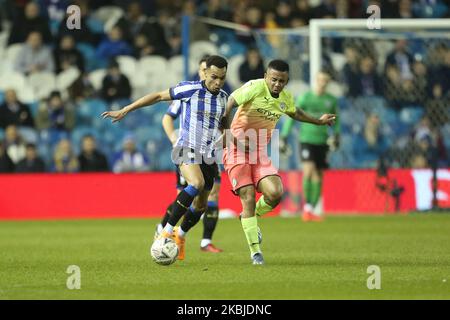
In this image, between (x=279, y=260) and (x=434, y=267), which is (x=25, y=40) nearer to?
(x=279, y=260)

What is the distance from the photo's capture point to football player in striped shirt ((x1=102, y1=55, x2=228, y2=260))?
33.8 feet

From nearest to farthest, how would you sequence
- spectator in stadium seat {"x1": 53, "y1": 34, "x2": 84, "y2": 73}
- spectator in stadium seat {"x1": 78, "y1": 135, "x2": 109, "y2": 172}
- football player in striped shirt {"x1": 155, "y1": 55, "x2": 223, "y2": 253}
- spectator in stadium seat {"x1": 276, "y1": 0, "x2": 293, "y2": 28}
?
football player in striped shirt {"x1": 155, "y1": 55, "x2": 223, "y2": 253}, spectator in stadium seat {"x1": 78, "y1": 135, "x2": 109, "y2": 172}, spectator in stadium seat {"x1": 53, "y1": 34, "x2": 84, "y2": 73}, spectator in stadium seat {"x1": 276, "y1": 0, "x2": 293, "y2": 28}

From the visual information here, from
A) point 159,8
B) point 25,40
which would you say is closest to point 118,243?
point 25,40

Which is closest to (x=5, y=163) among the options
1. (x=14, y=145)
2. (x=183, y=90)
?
(x=14, y=145)

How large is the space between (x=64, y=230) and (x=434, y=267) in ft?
24.3

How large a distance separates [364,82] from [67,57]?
5.89 metres

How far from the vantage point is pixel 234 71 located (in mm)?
21281

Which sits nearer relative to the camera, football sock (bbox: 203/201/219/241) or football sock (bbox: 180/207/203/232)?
football sock (bbox: 180/207/203/232)

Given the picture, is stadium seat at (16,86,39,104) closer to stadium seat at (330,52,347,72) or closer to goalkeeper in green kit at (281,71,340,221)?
goalkeeper in green kit at (281,71,340,221)

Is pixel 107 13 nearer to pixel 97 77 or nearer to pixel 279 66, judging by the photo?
pixel 97 77

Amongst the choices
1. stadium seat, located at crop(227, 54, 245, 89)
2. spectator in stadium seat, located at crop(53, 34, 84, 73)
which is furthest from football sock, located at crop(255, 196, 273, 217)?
spectator in stadium seat, located at crop(53, 34, 84, 73)

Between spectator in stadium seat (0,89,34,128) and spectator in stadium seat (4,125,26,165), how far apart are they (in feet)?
1.32
